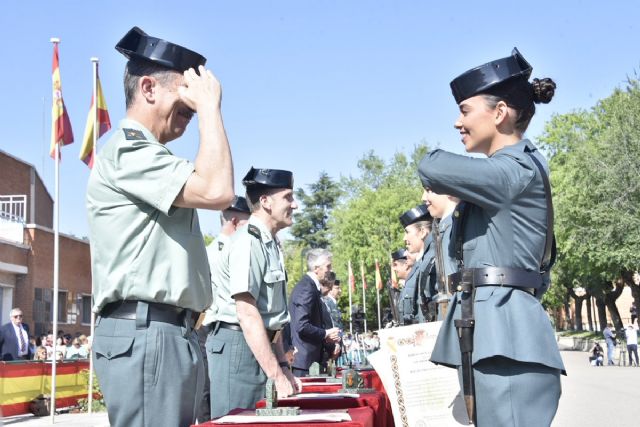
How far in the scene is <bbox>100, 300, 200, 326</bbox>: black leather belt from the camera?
3275 mm

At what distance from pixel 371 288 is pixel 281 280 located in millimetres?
73972

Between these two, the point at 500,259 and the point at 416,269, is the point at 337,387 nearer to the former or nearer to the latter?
the point at 500,259

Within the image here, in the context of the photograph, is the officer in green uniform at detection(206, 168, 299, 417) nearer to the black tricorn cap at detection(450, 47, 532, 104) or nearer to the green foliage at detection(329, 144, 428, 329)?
the black tricorn cap at detection(450, 47, 532, 104)

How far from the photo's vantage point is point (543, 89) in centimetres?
375

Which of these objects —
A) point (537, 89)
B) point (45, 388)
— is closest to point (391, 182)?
point (45, 388)

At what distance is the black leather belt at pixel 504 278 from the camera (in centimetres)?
347

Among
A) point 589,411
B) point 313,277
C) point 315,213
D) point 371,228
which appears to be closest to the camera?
point 313,277

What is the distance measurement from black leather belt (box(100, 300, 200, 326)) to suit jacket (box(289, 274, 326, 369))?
230 inches

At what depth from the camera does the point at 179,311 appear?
334 centimetres

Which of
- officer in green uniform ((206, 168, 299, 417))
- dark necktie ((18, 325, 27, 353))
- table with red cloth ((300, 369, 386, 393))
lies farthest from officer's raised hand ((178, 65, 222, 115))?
dark necktie ((18, 325, 27, 353))

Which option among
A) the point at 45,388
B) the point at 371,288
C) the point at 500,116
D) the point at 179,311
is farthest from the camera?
the point at 371,288

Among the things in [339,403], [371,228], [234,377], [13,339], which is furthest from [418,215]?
[371,228]

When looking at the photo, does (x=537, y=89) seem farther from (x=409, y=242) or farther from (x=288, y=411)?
(x=409, y=242)

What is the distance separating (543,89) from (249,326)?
2.37 meters
